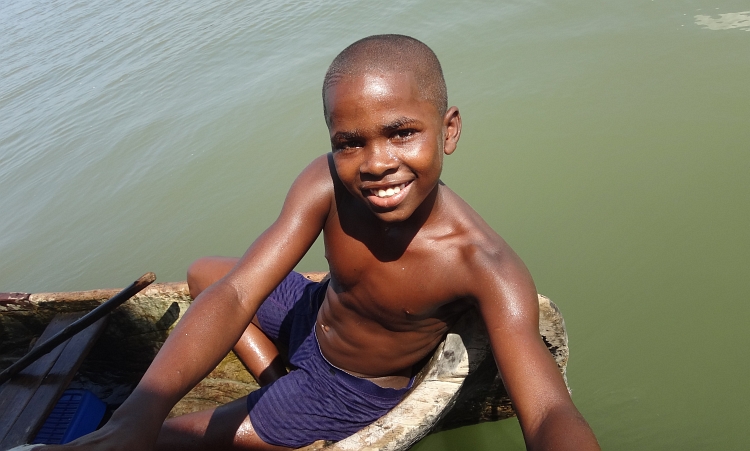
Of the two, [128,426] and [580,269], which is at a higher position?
[128,426]

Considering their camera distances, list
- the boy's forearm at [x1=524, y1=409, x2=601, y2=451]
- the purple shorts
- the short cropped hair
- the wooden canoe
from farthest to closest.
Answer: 1. the purple shorts
2. the wooden canoe
3. the short cropped hair
4. the boy's forearm at [x1=524, y1=409, x2=601, y2=451]

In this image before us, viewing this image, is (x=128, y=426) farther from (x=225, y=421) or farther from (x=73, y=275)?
(x=73, y=275)

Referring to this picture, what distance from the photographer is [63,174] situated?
539cm

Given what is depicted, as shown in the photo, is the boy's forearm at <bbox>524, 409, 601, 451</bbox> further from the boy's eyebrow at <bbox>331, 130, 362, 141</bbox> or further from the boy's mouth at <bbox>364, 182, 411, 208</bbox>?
the boy's eyebrow at <bbox>331, 130, 362, 141</bbox>

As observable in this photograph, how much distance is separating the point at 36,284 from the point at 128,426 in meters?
3.56

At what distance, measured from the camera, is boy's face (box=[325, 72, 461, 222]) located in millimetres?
1490

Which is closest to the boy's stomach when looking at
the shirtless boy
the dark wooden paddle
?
the shirtless boy

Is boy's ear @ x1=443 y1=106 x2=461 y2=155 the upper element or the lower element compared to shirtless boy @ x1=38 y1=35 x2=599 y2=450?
upper

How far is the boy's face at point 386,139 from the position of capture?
149 cm

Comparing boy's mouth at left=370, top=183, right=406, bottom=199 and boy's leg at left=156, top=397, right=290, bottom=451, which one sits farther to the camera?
boy's leg at left=156, top=397, right=290, bottom=451

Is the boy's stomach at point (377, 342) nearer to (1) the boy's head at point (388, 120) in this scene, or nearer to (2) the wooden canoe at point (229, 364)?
(2) the wooden canoe at point (229, 364)

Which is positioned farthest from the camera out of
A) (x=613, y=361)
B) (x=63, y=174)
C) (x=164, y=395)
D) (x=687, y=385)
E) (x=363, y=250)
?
(x=63, y=174)

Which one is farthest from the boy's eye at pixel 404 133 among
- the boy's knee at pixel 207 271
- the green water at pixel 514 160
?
the green water at pixel 514 160

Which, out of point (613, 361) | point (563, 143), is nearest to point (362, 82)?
point (613, 361)
